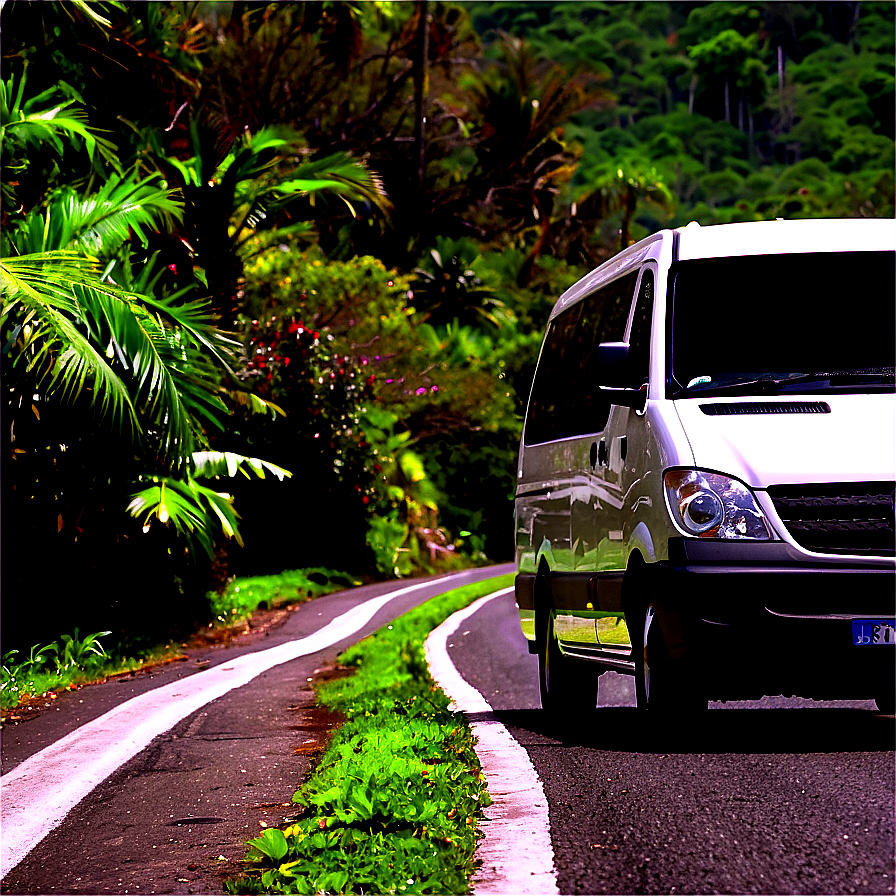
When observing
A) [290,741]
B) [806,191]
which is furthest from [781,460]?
[806,191]

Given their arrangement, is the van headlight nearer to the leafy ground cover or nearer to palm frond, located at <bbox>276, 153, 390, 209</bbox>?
the leafy ground cover

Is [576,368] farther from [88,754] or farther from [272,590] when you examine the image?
[272,590]

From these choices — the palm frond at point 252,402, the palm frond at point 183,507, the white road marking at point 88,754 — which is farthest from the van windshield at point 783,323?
the palm frond at point 252,402

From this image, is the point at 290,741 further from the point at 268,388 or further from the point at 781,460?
the point at 268,388

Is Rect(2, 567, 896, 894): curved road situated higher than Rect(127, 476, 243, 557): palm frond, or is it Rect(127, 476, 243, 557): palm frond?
Rect(127, 476, 243, 557): palm frond

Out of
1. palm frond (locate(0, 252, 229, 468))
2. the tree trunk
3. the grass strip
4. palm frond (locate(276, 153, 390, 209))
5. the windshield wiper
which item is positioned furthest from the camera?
the tree trunk

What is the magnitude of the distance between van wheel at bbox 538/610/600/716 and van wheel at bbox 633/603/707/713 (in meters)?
1.96

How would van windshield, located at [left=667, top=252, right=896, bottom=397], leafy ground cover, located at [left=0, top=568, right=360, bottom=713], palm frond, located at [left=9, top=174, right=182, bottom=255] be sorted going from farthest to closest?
palm frond, located at [left=9, top=174, right=182, bottom=255] < leafy ground cover, located at [left=0, top=568, right=360, bottom=713] < van windshield, located at [left=667, top=252, right=896, bottom=397]

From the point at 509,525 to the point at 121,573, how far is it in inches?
860

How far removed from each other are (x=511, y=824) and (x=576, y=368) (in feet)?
10.6

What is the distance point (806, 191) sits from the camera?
80.5m

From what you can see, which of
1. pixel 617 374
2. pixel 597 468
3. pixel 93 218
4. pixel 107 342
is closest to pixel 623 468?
pixel 617 374

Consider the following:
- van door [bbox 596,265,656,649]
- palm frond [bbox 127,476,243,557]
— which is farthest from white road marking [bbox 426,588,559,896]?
palm frond [bbox 127,476,243,557]

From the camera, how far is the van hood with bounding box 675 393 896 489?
20.9ft
